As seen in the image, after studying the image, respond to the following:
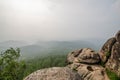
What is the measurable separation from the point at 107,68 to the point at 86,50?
11.1 m

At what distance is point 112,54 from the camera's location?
57.8 metres

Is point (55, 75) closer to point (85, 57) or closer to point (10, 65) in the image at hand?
point (10, 65)

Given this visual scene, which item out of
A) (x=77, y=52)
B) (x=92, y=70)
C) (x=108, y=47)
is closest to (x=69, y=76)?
(x=92, y=70)

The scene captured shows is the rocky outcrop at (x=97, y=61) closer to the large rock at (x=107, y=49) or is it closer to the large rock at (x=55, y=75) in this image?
the large rock at (x=107, y=49)

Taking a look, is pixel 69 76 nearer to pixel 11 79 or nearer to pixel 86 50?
pixel 11 79

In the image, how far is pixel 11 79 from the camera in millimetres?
57594

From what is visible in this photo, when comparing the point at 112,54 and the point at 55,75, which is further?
the point at 112,54

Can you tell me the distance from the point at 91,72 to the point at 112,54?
7.82 meters

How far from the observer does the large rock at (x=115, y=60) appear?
54331 millimetres

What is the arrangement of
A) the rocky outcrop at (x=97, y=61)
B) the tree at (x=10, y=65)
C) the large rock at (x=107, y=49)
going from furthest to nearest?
the large rock at (x=107, y=49) < the tree at (x=10, y=65) < the rocky outcrop at (x=97, y=61)

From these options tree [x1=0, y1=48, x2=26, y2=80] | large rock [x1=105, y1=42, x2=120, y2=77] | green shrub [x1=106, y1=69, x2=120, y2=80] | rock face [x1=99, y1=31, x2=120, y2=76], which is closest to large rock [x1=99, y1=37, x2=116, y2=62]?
rock face [x1=99, y1=31, x2=120, y2=76]

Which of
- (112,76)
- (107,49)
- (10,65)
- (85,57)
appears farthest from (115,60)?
(10,65)

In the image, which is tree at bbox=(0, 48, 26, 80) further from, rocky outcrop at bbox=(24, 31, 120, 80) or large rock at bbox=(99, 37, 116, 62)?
large rock at bbox=(99, 37, 116, 62)

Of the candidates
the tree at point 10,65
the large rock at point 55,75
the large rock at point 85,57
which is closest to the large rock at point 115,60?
the large rock at point 85,57
